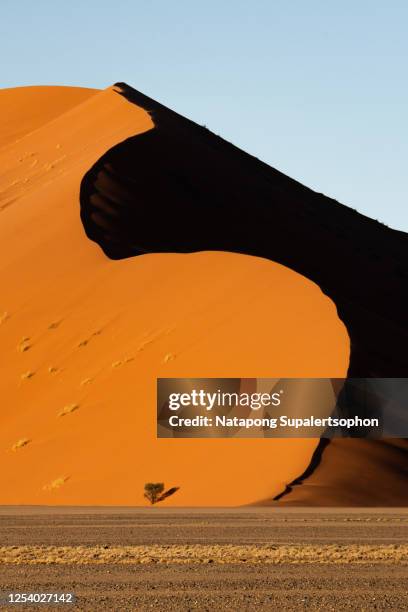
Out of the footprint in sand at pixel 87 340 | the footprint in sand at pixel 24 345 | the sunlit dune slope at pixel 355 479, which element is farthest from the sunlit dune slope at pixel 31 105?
the sunlit dune slope at pixel 355 479

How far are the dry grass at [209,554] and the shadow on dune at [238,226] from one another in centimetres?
1256

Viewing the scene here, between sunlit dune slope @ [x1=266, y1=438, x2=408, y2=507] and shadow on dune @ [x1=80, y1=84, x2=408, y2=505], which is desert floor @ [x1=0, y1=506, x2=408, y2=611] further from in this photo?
shadow on dune @ [x1=80, y1=84, x2=408, y2=505]

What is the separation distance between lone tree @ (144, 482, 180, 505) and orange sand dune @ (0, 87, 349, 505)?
0.27 metres

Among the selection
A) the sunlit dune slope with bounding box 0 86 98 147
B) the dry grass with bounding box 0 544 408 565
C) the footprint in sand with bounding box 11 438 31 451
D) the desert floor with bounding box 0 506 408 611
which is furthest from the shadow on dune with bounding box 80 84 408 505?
the sunlit dune slope with bounding box 0 86 98 147

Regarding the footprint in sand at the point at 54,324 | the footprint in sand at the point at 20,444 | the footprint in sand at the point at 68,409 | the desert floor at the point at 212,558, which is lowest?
the desert floor at the point at 212,558

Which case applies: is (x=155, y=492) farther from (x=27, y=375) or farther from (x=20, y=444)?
(x=27, y=375)

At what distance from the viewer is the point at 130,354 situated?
117 ft

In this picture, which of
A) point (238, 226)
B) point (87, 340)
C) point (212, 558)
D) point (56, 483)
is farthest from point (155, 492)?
point (238, 226)

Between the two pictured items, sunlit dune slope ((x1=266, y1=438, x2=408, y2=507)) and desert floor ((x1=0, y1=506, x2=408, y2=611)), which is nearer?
desert floor ((x1=0, y1=506, x2=408, y2=611))

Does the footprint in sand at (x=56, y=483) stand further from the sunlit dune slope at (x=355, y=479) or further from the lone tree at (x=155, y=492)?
the sunlit dune slope at (x=355, y=479)

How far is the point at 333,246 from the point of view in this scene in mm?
54000

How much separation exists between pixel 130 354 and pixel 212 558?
18.2 metres

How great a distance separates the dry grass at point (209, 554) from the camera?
17.3 m

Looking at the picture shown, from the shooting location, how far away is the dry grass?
56.7 feet
